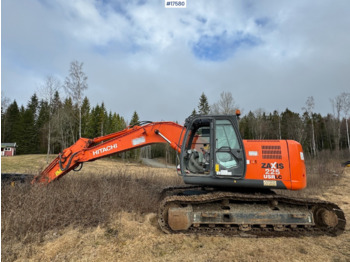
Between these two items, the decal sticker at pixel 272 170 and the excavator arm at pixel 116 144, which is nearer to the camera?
the decal sticker at pixel 272 170

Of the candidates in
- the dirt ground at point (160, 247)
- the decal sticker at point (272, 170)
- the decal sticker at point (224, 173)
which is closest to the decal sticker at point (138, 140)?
the dirt ground at point (160, 247)

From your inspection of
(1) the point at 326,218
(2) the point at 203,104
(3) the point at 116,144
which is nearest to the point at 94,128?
(2) the point at 203,104

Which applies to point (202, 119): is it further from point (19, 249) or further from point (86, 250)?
point (19, 249)

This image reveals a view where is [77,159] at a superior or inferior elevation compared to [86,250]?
superior

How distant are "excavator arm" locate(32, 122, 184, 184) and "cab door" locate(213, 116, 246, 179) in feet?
4.14

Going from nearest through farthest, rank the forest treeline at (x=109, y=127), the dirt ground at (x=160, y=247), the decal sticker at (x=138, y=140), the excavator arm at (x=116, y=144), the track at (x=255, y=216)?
the dirt ground at (x=160, y=247)
the track at (x=255, y=216)
the excavator arm at (x=116, y=144)
the decal sticker at (x=138, y=140)
the forest treeline at (x=109, y=127)

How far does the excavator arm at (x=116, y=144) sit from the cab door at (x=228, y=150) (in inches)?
49.7

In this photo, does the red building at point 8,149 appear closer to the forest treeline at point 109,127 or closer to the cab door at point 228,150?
the forest treeline at point 109,127

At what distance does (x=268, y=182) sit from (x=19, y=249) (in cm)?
529

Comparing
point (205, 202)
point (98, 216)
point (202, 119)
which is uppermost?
point (202, 119)

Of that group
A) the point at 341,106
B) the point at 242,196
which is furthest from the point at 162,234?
the point at 341,106

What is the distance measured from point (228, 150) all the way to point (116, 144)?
3.34 meters

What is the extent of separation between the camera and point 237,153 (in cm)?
550

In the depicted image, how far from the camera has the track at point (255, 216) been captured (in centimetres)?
528
